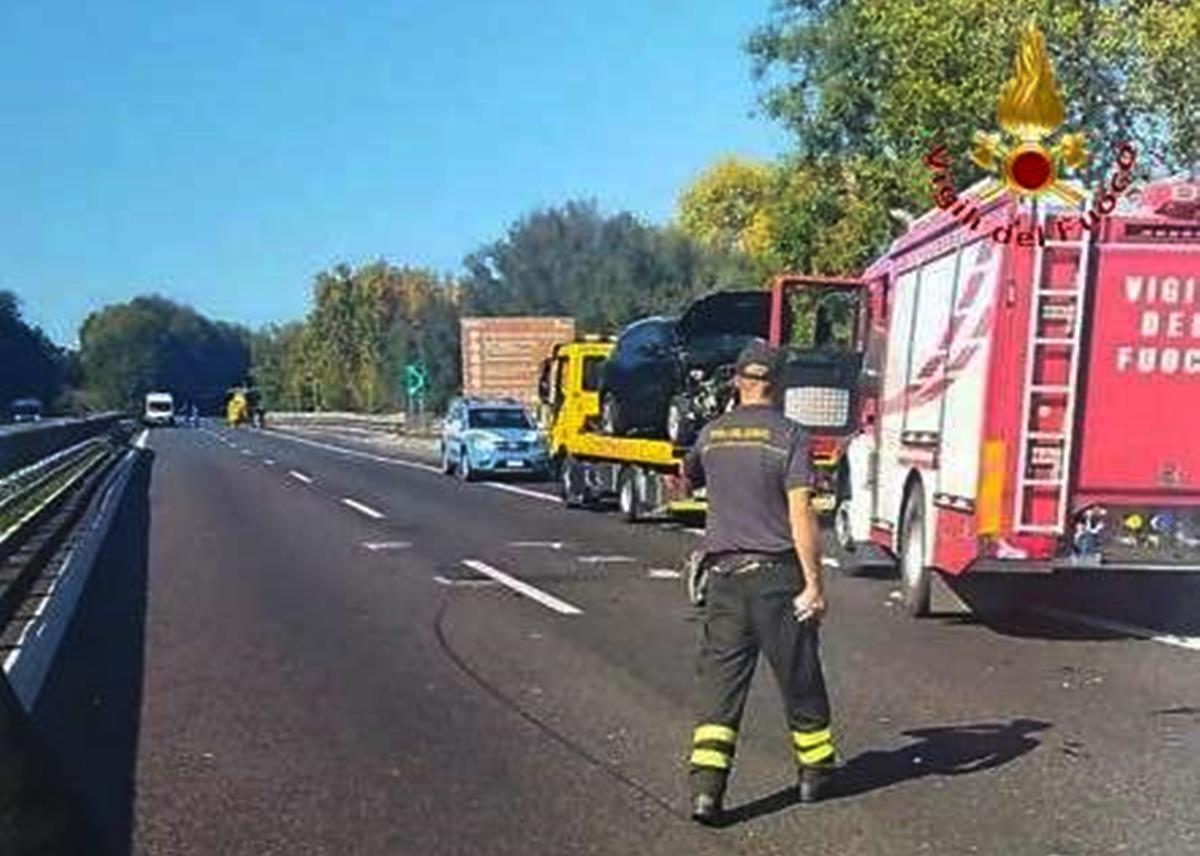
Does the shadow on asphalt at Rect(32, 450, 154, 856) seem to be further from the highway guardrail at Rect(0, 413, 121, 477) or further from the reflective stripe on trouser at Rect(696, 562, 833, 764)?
the highway guardrail at Rect(0, 413, 121, 477)

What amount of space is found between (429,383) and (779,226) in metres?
58.4

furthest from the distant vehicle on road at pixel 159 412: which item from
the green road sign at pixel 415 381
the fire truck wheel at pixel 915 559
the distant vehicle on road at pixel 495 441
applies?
the fire truck wheel at pixel 915 559

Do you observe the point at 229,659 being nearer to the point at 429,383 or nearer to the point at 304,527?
the point at 304,527

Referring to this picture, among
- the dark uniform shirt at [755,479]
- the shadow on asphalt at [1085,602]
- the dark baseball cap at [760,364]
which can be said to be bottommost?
the shadow on asphalt at [1085,602]

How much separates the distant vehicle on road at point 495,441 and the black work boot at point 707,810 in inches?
1191

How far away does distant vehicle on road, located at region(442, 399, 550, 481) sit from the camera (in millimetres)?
38281

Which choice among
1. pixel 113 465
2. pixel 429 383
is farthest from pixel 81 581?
pixel 429 383

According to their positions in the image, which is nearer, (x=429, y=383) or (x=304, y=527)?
(x=304, y=527)

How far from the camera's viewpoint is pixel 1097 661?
11.7m

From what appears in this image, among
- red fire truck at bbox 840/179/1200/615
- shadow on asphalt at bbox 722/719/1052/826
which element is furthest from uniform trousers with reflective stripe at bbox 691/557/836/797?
red fire truck at bbox 840/179/1200/615

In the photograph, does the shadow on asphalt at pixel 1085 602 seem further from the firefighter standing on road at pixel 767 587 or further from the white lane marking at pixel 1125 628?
the firefighter standing on road at pixel 767 587

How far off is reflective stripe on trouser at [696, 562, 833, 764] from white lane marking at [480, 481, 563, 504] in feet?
74.0

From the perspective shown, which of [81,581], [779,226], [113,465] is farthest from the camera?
[113,465]

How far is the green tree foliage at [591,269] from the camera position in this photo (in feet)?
275
